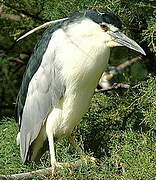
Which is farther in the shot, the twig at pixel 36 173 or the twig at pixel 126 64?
the twig at pixel 126 64

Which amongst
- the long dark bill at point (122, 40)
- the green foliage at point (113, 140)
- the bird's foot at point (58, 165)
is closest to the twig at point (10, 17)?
the green foliage at point (113, 140)

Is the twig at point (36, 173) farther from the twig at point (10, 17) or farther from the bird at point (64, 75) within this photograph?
the twig at point (10, 17)

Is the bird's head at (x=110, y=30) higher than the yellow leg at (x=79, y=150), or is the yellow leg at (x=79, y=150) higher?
the bird's head at (x=110, y=30)

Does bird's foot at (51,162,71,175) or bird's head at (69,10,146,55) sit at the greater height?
bird's head at (69,10,146,55)

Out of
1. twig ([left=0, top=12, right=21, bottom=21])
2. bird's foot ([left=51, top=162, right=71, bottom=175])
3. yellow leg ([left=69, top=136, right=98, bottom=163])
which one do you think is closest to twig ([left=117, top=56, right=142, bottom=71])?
twig ([left=0, top=12, right=21, bottom=21])

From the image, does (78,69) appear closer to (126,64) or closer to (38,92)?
(38,92)

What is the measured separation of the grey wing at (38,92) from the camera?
2.18 m

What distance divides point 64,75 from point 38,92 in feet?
0.62

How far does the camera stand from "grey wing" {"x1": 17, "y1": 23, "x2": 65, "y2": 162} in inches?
85.8

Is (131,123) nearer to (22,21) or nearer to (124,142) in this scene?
(124,142)

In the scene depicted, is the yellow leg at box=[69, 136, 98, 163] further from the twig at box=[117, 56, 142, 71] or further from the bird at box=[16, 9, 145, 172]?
the twig at box=[117, 56, 142, 71]

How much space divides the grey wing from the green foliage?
11cm

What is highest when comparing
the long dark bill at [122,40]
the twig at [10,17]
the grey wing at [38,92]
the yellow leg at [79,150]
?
the long dark bill at [122,40]

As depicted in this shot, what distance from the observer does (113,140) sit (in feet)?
7.22
